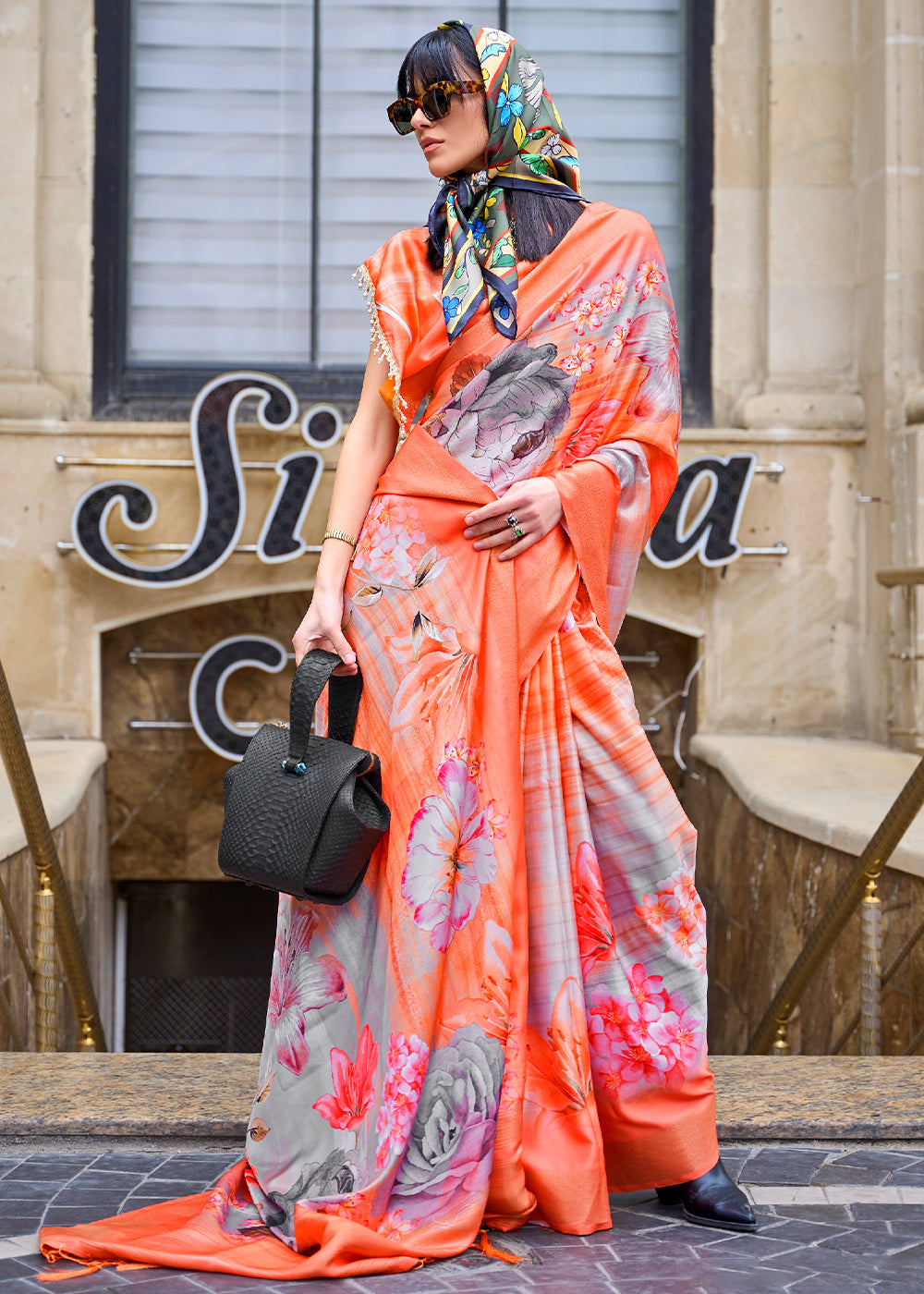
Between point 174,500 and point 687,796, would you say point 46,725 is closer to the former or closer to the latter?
point 174,500

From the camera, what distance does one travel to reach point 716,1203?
1.95 m

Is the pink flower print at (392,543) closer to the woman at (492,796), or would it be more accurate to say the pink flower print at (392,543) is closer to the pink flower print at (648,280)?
the woman at (492,796)

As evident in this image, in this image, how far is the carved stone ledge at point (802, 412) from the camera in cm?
648

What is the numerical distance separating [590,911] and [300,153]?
576 centimetres

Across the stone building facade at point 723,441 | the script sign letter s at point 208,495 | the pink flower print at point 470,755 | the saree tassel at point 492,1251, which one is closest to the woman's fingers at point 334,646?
the pink flower print at point 470,755

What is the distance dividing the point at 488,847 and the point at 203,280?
555 centimetres

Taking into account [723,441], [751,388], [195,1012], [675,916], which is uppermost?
[751,388]

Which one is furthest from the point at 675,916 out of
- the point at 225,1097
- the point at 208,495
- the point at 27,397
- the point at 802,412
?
the point at 27,397

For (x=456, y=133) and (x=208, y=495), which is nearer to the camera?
(x=456, y=133)

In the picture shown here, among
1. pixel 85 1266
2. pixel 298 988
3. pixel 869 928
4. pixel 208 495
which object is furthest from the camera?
pixel 208 495

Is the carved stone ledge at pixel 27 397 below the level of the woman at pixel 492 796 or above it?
above

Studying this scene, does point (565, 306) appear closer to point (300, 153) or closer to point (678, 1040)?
point (678, 1040)

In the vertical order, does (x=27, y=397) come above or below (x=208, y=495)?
above

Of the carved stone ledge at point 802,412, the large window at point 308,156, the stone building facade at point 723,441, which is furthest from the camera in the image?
the large window at point 308,156
